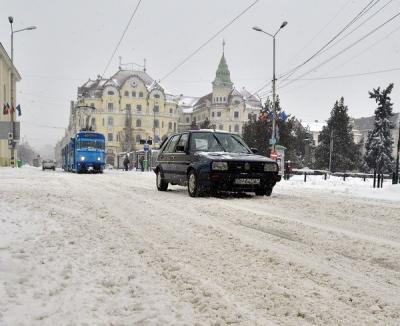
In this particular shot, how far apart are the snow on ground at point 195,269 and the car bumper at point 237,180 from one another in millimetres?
2636

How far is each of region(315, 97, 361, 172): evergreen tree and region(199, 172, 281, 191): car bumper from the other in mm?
52691

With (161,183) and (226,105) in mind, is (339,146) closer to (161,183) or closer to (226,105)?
(226,105)

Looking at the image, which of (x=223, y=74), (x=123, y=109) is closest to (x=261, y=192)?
(x=123, y=109)

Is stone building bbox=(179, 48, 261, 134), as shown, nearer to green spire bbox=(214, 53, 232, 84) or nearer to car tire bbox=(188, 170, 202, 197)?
green spire bbox=(214, 53, 232, 84)

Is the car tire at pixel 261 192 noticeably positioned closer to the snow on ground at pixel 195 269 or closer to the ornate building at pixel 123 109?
the snow on ground at pixel 195 269

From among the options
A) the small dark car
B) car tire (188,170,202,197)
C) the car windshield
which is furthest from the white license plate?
the car windshield

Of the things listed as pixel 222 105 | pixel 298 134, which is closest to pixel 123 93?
pixel 222 105

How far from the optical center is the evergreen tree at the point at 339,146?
201 ft

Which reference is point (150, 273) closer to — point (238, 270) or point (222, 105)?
point (238, 270)

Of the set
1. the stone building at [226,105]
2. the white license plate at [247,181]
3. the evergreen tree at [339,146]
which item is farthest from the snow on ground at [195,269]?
the stone building at [226,105]

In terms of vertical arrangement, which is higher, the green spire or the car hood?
the green spire

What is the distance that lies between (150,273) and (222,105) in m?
102

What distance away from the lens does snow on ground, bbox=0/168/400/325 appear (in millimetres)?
2629

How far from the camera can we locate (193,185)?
32.3 ft
